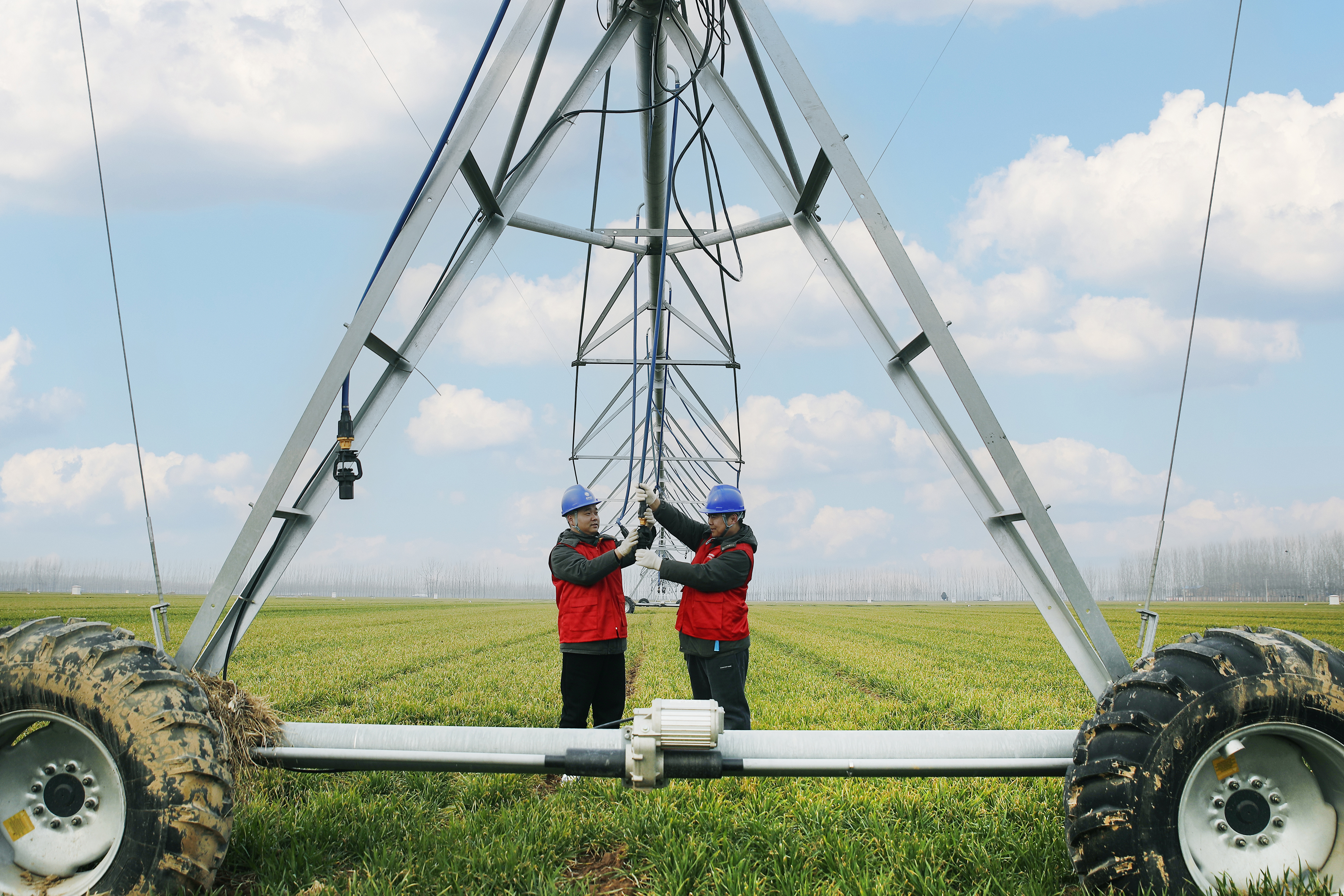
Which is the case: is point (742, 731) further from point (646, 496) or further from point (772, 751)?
point (646, 496)

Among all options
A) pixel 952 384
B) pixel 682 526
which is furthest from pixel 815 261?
pixel 682 526

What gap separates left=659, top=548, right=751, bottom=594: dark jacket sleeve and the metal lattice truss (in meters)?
1.83

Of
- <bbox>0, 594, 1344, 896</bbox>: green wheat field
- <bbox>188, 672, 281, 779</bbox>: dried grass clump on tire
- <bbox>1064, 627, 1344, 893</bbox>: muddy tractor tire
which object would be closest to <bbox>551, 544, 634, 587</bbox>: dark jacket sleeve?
<bbox>0, 594, 1344, 896</bbox>: green wheat field

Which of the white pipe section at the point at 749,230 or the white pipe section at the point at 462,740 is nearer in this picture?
the white pipe section at the point at 462,740

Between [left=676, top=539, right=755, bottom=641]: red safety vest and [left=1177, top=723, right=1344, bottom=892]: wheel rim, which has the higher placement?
[left=676, top=539, right=755, bottom=641]: red safety vest

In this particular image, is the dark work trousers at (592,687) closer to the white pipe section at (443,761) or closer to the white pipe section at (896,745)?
the white pipe section at (443,761)

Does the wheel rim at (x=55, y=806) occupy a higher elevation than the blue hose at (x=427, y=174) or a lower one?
lower

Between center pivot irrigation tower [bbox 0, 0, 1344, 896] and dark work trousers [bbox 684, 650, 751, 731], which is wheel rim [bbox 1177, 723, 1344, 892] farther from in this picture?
dark work trousers [bbox 684, 650, 751, 731]

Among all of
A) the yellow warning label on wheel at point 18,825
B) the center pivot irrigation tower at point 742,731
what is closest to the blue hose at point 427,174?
the center pivot irrigation tower at point 742,731

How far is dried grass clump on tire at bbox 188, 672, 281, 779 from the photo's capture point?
3.73 meters

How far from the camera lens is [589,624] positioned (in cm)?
589

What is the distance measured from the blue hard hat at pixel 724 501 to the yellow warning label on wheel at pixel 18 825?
3.97m

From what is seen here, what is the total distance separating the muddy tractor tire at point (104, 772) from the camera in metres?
3.18

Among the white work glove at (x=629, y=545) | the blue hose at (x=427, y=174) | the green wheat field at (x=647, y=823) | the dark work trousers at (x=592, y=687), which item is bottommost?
the green wheat field at (x=647, y=823)
